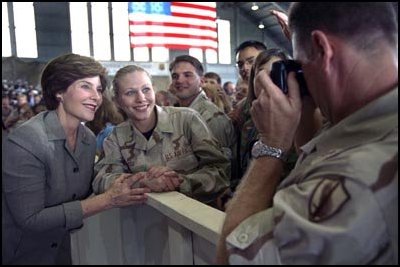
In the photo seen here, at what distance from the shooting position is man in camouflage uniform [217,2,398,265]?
46cm

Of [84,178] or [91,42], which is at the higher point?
[91,42]

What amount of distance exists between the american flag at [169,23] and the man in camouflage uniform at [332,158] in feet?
19.1

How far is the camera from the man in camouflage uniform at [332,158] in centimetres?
46

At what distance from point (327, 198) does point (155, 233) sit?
77 cm

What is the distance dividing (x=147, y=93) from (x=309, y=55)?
114 centimetres

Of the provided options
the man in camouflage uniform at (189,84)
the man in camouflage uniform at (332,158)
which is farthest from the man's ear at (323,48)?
the man in camouflage uniform at (189,84)

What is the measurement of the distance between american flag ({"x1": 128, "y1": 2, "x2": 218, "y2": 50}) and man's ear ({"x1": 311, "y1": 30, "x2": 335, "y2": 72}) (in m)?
5.88

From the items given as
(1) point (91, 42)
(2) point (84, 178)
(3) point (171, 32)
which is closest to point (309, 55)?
(2) point (84, 178)

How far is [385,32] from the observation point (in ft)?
1.89

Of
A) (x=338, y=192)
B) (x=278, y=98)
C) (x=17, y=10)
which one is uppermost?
(x=17, y=10)

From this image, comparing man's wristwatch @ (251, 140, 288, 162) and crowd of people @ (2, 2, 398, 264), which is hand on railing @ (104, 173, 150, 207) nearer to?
crowd of people @ (2, 2, 398, 264)

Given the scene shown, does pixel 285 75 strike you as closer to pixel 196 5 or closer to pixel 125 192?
pixel 125 192

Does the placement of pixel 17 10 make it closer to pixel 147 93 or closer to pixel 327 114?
pixel 147 93

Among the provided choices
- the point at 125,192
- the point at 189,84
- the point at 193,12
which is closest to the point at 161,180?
the point at 125,192
